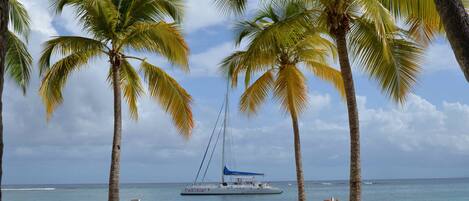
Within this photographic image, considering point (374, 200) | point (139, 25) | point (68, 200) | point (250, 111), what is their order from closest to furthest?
1. point (139, 25)
2. point (250, 111)
3. point (374, 200)
4. point (68, 200)

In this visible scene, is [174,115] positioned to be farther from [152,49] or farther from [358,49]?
[358,49]

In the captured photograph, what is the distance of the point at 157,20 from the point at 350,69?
18.3 feet

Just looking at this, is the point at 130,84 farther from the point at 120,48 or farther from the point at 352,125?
the point at 352,125

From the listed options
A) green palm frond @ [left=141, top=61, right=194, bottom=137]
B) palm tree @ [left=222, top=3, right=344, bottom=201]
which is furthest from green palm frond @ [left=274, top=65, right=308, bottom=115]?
green palm frond @ [left=141, top=61, right=194, bottom=137]

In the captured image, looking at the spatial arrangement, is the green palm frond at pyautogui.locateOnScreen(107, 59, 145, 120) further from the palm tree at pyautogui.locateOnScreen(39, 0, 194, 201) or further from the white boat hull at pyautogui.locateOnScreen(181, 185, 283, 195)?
the white boat hull at pyautogui.locateOnScreen(181, 185, 283, 195)

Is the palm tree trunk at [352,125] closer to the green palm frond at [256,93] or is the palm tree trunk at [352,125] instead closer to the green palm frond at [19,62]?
the green palm frond at [256,93]

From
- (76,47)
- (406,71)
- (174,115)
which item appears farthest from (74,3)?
(406,71)

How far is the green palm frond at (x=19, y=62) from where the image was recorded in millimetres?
15203

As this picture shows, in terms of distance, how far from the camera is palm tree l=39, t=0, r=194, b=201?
14523 millimetres

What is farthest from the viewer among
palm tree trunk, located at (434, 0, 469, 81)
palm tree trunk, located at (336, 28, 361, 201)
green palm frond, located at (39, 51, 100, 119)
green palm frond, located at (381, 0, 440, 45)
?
green palm frond, located at (39, 51, 100, 119)

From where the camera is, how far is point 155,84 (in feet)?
51.4

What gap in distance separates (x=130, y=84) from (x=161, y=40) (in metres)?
2.63

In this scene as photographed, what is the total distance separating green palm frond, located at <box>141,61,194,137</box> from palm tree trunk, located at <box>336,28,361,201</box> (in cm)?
474

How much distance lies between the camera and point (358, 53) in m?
12.6
